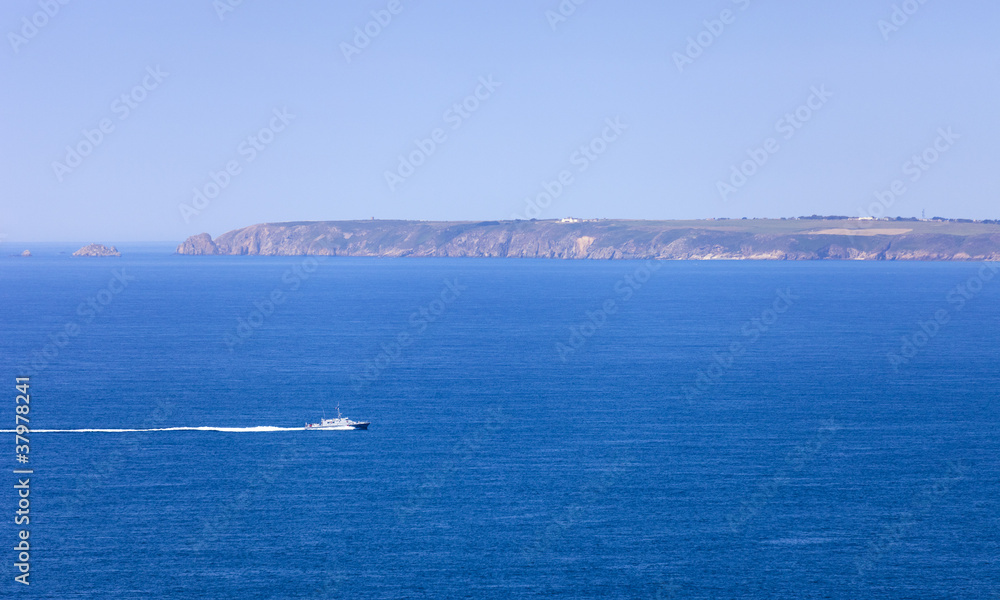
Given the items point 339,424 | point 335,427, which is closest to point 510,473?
point 339,424

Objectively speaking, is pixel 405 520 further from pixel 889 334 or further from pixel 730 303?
pixel 730 303

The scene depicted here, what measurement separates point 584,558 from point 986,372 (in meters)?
69.5

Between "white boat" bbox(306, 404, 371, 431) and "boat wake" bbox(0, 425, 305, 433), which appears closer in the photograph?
"boat wake" bbox(0, 425, 305, 433)

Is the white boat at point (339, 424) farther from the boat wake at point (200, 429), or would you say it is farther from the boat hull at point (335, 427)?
the boat wake at point (200, 429)

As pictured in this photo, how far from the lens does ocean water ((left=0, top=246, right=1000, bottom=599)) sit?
160 feet

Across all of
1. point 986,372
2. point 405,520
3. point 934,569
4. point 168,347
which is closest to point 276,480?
point 405,520

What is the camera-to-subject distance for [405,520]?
55.7 metres

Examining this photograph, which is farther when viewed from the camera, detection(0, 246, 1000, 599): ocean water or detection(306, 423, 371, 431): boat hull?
detection(306, 423, 371, 431): boat hull

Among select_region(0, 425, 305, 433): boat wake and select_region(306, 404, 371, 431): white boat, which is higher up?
select_region(0, 425, 305, 433): boat wake

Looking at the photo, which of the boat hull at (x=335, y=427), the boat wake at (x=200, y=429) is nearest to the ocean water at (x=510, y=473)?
the boat wake at (x=200, y=429)

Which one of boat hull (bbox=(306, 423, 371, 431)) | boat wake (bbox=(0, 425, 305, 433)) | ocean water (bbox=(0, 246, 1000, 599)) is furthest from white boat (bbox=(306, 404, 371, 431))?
ocean water (bbox=(0, 246, 1000, 599))

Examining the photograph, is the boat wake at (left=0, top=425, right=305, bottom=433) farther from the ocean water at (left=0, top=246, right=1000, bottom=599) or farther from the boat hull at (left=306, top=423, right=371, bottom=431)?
the boat hull at (left=306, top=423, right=371, bottom=431)

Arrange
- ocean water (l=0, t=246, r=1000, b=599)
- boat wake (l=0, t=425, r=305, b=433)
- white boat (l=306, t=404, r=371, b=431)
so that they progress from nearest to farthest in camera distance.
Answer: ocean water (l=0, t=246, r=1000, b=599) → boat wake (l=0, t=425, r=305, b=433) → white boat (l=306, t=404, r=371, b=431)

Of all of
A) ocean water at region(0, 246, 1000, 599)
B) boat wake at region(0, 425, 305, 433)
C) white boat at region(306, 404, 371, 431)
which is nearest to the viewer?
ocean water at region(0, 246, 1000, 599)
